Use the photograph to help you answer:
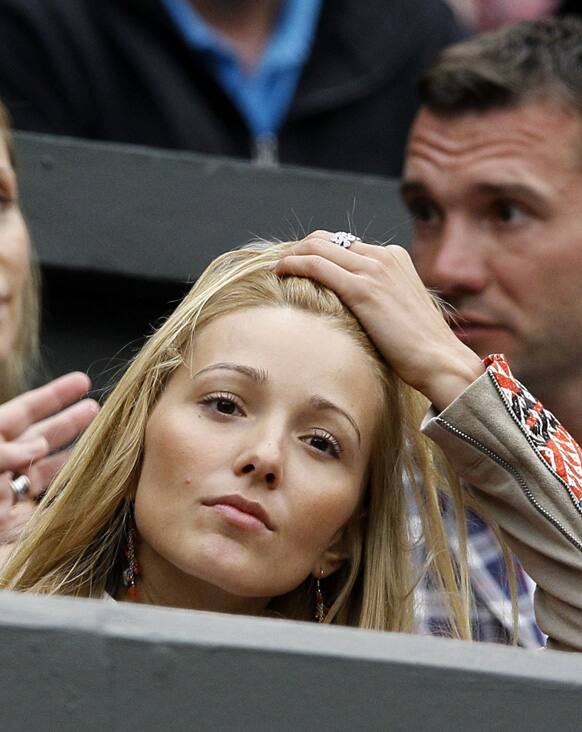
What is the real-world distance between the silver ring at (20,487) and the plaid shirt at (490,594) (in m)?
0.69

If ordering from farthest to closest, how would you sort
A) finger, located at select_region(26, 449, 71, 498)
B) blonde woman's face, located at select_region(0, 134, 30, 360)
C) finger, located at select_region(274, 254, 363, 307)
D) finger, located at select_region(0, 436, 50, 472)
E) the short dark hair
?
the short dark hair → blonde woman's face, located at select_region(0, 134, 30, 360) → finger, located at select_region(26, 449, 71, 498) → finger, located at select_region(0, 436, 50, 472) → finger, located at select_region(274, 254, 363, 307)

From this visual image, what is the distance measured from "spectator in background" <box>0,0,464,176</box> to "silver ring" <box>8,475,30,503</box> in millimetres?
1240

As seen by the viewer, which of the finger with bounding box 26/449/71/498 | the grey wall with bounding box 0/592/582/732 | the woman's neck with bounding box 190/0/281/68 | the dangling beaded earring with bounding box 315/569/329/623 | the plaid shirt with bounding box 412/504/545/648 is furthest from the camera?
the woman's neck with bounding box 190/0/281/68

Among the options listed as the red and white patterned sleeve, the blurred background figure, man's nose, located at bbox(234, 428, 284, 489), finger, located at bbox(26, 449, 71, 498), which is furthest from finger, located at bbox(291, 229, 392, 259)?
the blurred background figure

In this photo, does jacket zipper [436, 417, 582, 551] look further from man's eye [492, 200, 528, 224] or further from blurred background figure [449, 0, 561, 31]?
blurred background figure [449, 0, 561, 31]

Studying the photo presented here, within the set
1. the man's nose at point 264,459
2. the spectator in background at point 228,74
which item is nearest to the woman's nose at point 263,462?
the man's nose at point 264,459

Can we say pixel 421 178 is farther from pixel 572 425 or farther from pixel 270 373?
pixel 270 373

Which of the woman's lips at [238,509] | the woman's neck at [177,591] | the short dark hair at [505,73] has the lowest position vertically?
the woman's neck at [177,591]

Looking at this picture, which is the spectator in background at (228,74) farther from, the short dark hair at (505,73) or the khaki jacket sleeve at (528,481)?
the khaki jacket sleeve at (528,481)

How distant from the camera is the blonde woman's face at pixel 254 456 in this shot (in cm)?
224

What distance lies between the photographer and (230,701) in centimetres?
160

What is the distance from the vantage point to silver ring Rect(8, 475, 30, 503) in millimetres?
2771

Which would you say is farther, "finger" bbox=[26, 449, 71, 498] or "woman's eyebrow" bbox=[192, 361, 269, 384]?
"finger" bbox=[26, 449, 71, 498]

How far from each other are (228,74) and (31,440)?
4.42 feet
